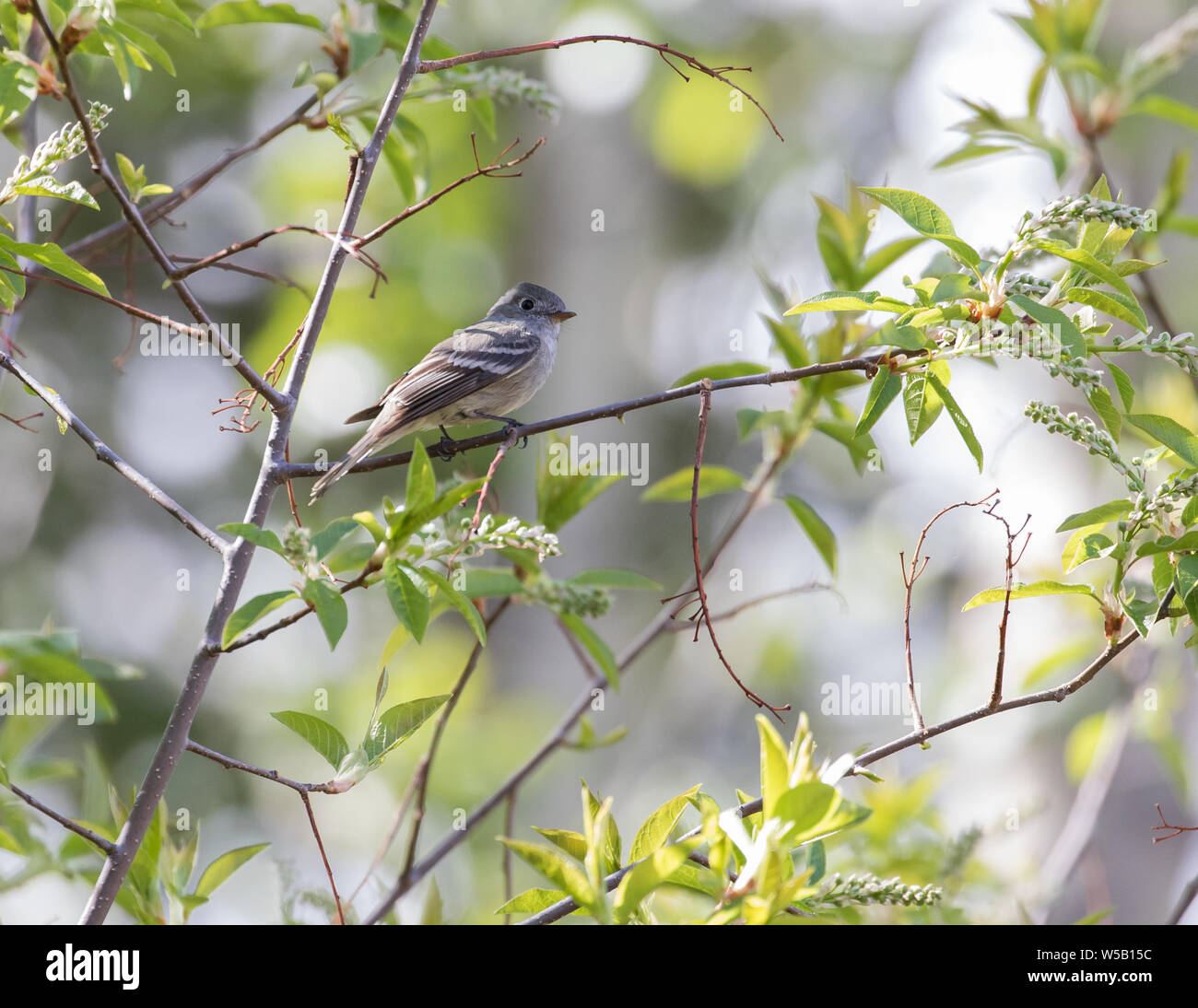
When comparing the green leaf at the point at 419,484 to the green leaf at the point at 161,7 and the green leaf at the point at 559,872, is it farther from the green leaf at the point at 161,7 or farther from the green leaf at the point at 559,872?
the green leaf at the point at 161,7

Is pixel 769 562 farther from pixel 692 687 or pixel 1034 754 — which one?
pixel 1034 754

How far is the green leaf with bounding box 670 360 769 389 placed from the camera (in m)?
2.75

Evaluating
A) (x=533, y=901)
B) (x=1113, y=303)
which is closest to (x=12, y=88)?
(x=533, y=901)

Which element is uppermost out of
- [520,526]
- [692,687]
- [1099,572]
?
[692,687]

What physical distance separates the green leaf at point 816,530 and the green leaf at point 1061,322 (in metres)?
1.38

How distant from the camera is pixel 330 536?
1.82 meters

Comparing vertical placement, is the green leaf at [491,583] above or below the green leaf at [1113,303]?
below

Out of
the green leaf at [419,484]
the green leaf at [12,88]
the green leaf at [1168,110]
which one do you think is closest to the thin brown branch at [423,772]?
the green leaf at [419,484]

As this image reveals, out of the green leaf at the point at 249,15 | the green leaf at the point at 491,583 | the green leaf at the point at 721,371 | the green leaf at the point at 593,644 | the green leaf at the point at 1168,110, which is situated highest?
the green leaf at the point at 249,15

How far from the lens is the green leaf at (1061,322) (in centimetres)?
175

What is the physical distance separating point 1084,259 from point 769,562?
30.7 feet

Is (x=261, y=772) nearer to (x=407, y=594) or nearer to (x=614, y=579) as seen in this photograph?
(x=407, y=594)

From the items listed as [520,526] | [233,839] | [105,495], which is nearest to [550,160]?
[105,495]
